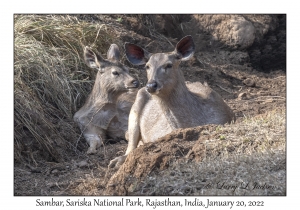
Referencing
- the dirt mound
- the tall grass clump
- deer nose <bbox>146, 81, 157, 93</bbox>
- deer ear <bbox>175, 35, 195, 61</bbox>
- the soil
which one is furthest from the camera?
the tall grass clump

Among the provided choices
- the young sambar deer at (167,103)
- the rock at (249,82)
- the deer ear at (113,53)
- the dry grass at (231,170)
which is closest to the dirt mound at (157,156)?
the dry grass at (231,170)

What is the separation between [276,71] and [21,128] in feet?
27.8

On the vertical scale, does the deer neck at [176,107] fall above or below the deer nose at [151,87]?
below

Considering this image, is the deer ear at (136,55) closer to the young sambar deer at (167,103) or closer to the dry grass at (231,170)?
the young sambar deer at (167,103)

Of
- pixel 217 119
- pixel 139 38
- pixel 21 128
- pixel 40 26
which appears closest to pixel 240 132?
pixel 217 119

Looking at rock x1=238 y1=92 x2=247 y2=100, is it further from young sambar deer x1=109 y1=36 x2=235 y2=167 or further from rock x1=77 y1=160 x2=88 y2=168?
rock x1=77 y1=160 x2=88 y2=168

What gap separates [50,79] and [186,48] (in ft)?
9.44

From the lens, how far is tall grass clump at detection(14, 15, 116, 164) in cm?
1009

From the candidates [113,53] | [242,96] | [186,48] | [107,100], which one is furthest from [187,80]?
[186,48]

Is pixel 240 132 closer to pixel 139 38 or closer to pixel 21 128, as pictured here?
pixel 21 128

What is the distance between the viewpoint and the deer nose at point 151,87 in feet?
29.5

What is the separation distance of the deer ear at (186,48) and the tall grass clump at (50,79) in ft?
7.68

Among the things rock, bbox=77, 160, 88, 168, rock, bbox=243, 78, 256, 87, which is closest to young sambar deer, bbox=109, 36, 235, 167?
rock, bbox=77, 160, 88, 168
